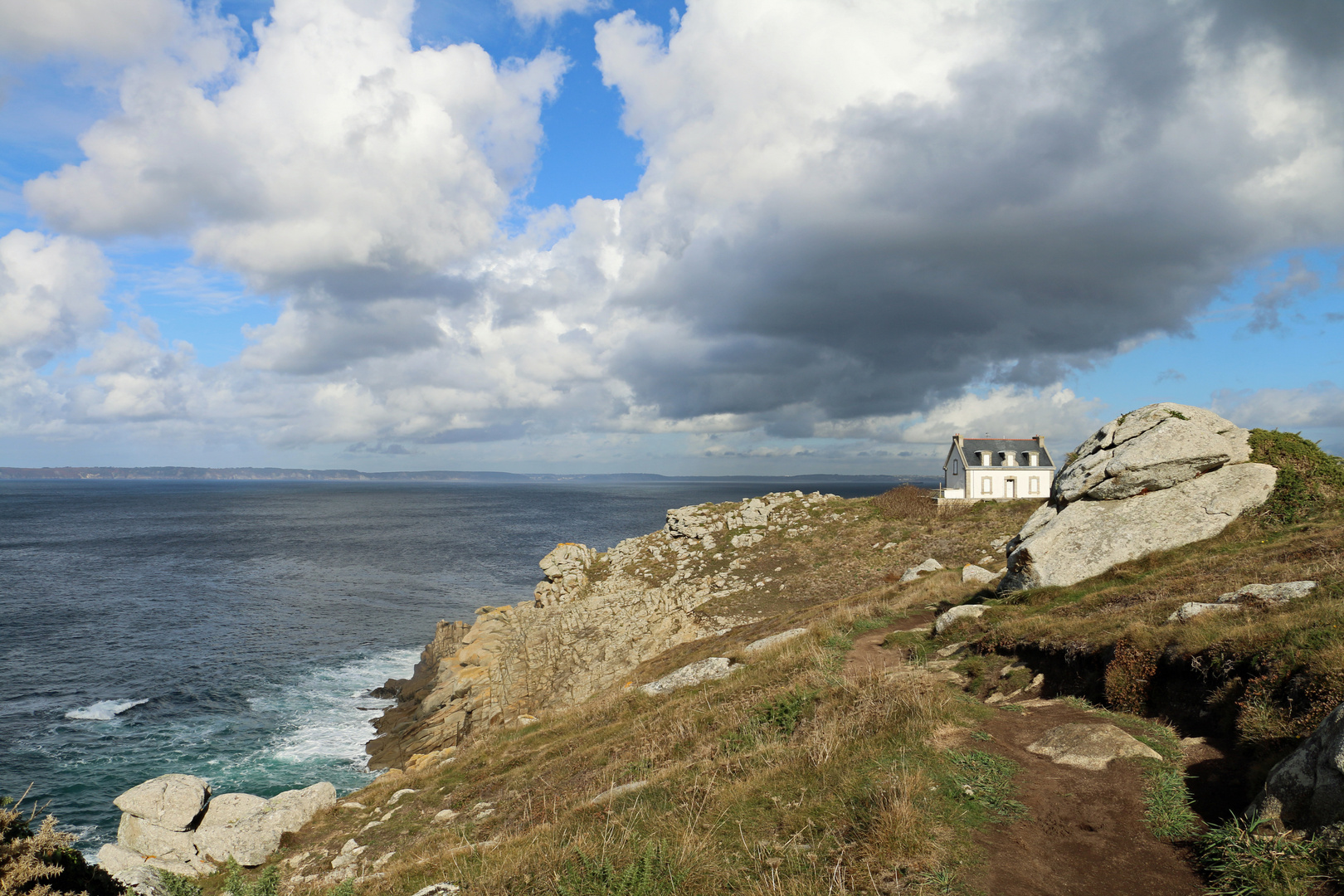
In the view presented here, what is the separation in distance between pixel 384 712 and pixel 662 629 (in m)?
15.2

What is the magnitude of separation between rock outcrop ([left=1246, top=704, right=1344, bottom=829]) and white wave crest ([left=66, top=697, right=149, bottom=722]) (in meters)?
41.9

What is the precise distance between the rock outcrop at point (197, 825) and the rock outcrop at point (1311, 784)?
19606mm

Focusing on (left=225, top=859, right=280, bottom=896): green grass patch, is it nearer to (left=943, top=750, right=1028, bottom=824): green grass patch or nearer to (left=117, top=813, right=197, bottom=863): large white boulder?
(left=117, top=813, right=197, bottom=863): large white boulder

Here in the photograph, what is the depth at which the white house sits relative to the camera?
52906 mm

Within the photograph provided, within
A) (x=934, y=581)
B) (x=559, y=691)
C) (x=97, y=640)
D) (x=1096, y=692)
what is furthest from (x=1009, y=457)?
(x=97, y=640)

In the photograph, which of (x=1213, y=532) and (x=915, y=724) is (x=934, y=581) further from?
(x=915, y=724)

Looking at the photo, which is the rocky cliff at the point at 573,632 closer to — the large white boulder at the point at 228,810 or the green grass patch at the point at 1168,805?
the large white boulder at the point at 228,810

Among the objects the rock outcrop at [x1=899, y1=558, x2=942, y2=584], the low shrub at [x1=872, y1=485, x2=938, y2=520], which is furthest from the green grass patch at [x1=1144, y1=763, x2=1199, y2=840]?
the low shrub at [x1=872, y1=485, x2=938, y2=520]

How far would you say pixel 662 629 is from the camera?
32.1 m

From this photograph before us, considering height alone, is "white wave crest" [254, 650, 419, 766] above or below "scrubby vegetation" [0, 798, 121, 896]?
below

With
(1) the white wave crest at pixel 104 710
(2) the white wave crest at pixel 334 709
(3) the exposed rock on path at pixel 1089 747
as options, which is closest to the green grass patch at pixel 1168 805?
(3) the exposed rock on path at pixel 1089 747

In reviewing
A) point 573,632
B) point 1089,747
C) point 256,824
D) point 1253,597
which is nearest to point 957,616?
point 1253,597

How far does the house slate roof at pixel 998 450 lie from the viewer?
54.2m

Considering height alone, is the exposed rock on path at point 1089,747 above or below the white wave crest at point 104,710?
above
